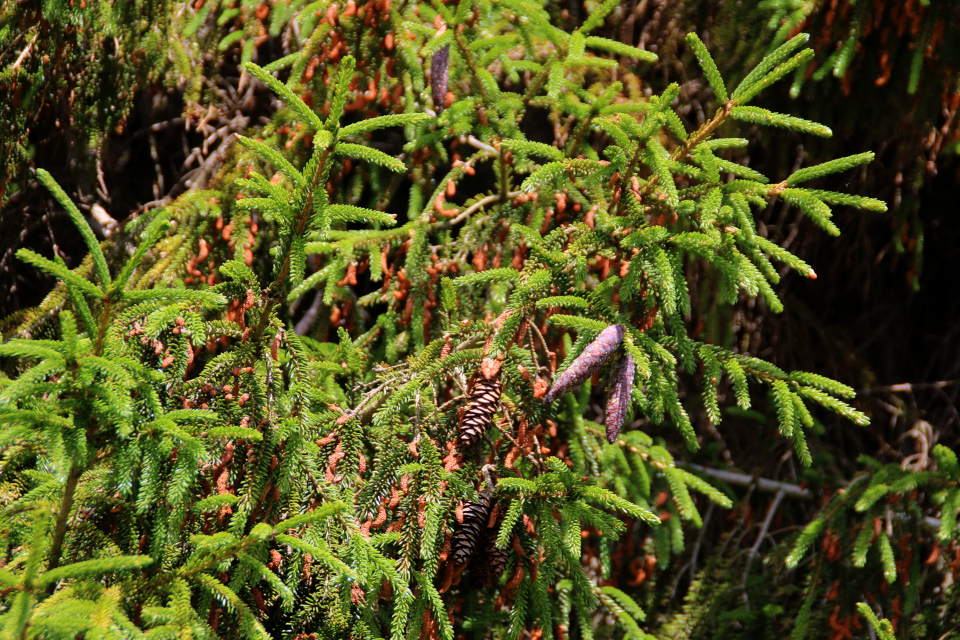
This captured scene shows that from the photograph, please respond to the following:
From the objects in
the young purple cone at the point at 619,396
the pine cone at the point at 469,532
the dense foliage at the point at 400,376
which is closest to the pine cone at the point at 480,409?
the dense foliage at the point at 400,376

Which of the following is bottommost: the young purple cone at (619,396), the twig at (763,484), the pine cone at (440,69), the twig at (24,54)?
the twig at (763,484)

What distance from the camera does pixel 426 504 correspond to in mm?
1414

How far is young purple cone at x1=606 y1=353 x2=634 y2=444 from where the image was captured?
1.39 meters

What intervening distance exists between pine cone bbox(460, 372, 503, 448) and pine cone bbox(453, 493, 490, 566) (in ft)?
0.48

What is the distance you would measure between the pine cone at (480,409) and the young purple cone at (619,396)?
10.2 inches

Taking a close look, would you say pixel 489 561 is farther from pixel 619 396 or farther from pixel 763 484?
pixel 763 484

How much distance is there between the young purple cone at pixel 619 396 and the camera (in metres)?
1.39

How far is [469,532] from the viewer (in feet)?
4.74

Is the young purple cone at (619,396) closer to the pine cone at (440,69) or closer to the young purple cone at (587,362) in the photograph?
the young purple cone at (587,362)

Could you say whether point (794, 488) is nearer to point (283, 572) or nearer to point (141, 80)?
point (283, 572)

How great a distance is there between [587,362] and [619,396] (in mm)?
105


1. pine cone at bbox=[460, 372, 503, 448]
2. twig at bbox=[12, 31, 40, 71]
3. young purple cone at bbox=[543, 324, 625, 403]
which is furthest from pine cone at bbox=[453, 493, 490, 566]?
twig at bbox=[12, 31, 40, 71]

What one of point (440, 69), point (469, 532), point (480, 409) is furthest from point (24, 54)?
point (469, 532)

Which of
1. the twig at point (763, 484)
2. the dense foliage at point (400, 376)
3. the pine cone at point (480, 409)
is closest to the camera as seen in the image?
the dense foliage at point (400, 376)
